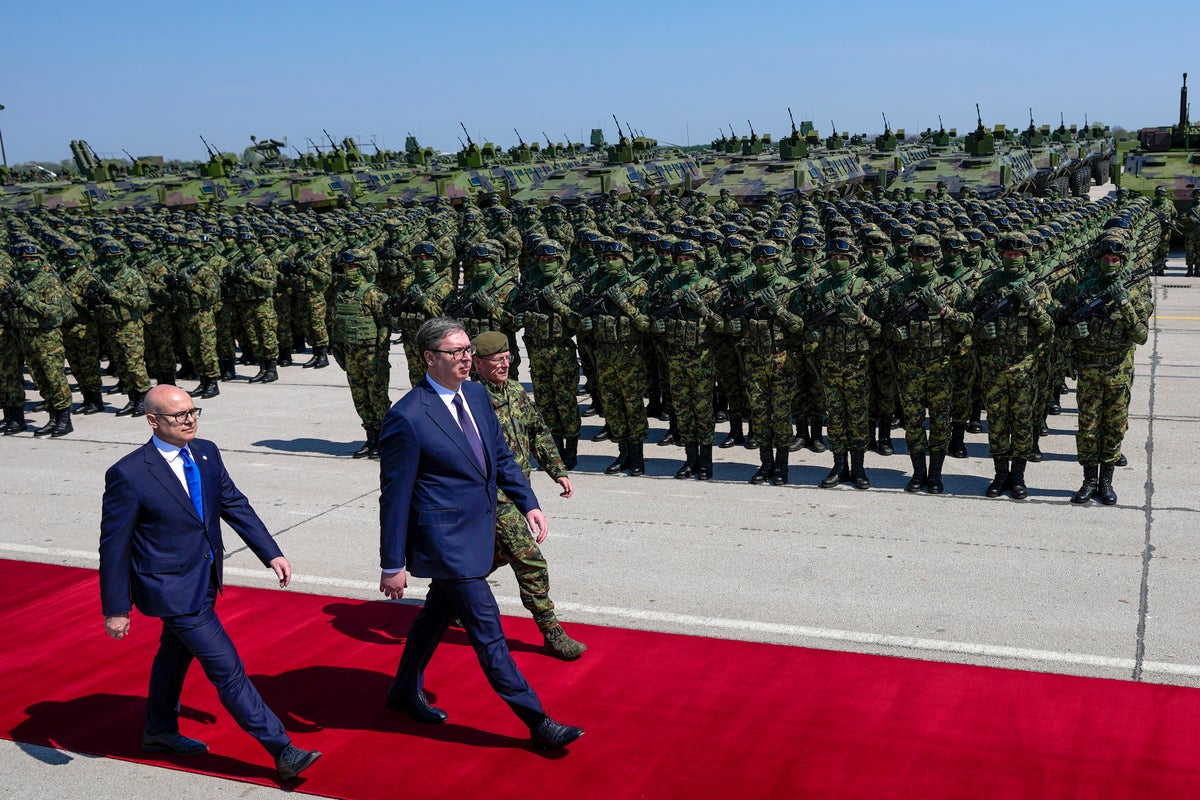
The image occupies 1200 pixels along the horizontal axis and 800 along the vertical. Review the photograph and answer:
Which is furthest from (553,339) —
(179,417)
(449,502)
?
(179,417)

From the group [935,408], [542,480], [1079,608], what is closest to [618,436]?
[542,480]

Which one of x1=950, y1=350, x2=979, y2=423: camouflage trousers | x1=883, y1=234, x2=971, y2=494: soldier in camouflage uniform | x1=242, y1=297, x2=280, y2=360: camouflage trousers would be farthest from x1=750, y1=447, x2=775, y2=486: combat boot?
x1=242, y1=297, x2=280, y2=360: camouflage trousers

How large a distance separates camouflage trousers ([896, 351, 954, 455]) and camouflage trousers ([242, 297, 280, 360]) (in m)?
8.59

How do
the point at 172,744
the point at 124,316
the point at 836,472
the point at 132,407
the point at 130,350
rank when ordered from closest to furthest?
the point at 172,744
the point at 836,472
the point at 124,316
the point at 130,350
the point at 132,407

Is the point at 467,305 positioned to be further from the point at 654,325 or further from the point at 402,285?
the point at 402,285

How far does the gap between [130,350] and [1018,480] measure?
→ 30.6ft

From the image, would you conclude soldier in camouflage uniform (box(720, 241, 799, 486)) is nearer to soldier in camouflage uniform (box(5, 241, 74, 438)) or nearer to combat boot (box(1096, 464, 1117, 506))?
combat boot (box(1096, 464, 1117, 506))

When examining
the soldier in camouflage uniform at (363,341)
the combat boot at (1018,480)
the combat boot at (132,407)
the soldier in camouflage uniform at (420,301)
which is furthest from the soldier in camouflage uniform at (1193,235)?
the combat boot at (132,407)

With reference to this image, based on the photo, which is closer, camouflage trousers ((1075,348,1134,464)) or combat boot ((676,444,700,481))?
camouflage trousers ((1075,348,1134,464))

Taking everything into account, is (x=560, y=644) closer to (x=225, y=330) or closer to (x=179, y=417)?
(x=179, y=417)

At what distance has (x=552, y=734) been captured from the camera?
4.80 metres

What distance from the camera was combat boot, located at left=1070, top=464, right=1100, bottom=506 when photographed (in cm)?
831

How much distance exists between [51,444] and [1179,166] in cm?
2344

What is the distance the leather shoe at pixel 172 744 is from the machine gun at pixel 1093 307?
6.20 meters
